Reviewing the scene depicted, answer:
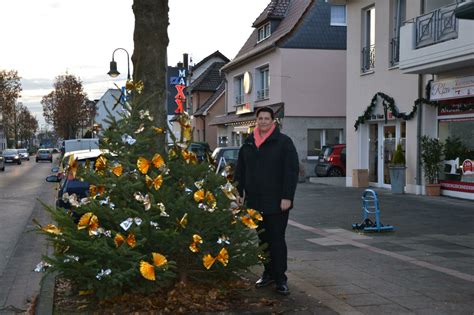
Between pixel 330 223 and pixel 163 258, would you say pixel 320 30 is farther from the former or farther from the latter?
pixel 163 258

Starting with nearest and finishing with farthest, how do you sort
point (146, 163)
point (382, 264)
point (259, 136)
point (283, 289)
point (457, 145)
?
1. point (146, 163)
2. point (283, 289)
3. point (259, 136)
4. point (382, 264)
5. point (457, 145)

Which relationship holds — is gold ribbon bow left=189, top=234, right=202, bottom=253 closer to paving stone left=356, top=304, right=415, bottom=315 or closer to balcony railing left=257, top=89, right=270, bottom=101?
paving stone left=356, top=304, right=415, bottom=315

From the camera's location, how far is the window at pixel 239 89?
36.0 m

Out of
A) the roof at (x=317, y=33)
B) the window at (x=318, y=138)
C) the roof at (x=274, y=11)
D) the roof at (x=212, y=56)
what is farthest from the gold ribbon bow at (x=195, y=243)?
the roof at (x=212, y=56)

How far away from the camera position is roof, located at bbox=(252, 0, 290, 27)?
31484mm

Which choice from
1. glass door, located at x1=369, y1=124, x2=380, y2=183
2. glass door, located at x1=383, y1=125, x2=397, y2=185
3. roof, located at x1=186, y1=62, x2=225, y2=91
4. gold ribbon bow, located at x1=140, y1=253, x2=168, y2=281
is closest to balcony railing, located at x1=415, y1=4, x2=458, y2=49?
glass door, located at x1=383, y1=125, x2=397, y2=185

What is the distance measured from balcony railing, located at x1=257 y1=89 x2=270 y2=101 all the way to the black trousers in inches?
986

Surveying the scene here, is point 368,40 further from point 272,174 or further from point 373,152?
point 272,174

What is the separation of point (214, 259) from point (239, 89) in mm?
31983

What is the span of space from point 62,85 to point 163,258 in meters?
73.5

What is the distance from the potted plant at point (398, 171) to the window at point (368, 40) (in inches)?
148

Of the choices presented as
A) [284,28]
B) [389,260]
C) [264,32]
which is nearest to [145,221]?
[389,260]

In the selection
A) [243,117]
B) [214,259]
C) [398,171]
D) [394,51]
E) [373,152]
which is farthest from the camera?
[243,117]

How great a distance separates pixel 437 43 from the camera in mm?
14766
